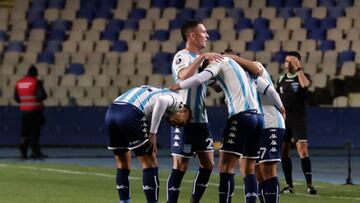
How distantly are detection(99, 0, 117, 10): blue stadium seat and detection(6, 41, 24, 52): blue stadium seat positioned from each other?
3035mm

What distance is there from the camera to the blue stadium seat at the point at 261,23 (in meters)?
34.8

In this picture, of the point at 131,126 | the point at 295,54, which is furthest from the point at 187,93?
the point at 295,54

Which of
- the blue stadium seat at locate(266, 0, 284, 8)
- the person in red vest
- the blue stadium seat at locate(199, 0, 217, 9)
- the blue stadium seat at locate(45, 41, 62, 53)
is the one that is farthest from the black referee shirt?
the blue stadium seat at locate(45, 41, 62, 53)

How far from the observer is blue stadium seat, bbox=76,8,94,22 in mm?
37125

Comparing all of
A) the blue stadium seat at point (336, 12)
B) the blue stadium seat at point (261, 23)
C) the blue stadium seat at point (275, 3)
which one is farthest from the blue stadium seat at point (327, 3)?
the blue stadium seat at point (261, 23)

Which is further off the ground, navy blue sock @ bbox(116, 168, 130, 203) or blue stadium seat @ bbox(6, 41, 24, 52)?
blue stadium seat @ bbox(6, 41, 24, 52)

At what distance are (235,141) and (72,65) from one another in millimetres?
21524

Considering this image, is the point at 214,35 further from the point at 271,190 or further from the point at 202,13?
the point at 271,190

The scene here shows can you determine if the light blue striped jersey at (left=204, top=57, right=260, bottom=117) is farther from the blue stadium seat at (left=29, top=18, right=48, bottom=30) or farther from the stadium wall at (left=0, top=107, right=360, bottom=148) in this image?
the blue stadium seat at (left=29, top=18, right=48, bottom=30)

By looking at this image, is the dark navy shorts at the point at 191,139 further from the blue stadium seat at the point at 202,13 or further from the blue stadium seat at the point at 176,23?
the blue stadium seat at the point at 202,13

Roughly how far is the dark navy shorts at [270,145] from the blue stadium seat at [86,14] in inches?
883

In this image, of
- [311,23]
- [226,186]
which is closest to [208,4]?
[311,23]

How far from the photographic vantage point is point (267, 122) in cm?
1538

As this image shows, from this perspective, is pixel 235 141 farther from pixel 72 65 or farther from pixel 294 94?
pixel 72 65
